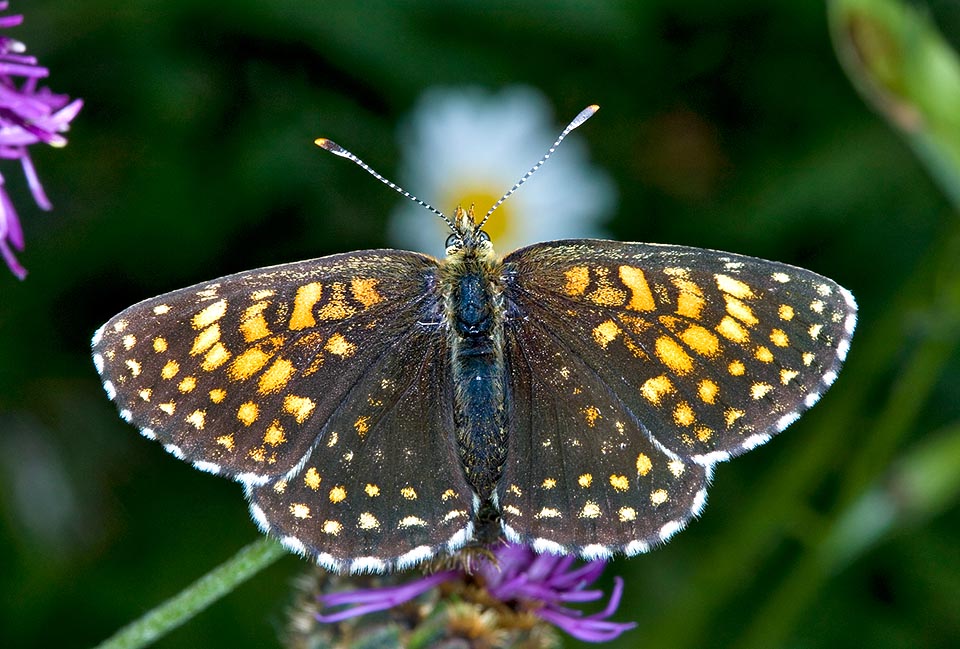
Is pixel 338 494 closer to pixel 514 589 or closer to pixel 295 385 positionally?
pixel 295 385

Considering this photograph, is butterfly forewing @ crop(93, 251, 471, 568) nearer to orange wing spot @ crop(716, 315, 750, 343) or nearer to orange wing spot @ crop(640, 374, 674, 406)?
orange wing spot @ crop(640, 374, 674, 406)

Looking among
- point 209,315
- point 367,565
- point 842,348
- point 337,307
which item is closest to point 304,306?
point 337,307

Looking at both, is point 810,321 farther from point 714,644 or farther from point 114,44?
point 114,44

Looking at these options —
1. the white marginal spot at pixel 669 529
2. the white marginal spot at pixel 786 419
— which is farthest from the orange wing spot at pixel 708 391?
the white marginal spot at pixel 669 529

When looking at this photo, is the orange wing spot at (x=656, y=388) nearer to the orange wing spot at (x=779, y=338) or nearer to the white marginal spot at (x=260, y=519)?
the orange wing spot at (x=779, y=338)

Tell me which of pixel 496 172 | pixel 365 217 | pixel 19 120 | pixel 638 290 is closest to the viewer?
pixel 19 120
